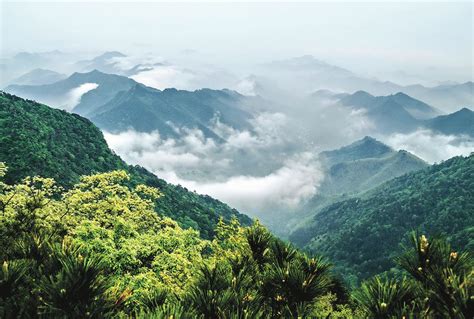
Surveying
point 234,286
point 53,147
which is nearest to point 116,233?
point 234,286

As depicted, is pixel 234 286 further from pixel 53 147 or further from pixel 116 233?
pixel 53 147

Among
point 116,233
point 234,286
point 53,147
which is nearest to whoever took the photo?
point 234,286

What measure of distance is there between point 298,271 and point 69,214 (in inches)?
1231

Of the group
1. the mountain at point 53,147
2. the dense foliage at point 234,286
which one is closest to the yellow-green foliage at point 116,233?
the dense foliage at point 234,286

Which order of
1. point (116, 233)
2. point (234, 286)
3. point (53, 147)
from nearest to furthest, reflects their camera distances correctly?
point (234, 286) < point (116, 233) < point (53, 147)

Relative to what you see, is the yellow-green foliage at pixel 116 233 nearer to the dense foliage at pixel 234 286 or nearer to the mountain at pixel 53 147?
the dense foliage at pixel 234 286

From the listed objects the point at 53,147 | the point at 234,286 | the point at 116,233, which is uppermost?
the point at 234,286

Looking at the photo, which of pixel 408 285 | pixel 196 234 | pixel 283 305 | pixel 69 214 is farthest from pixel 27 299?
pixel 196 234

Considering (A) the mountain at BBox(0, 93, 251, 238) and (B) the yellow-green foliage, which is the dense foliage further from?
(A) the mountain at BBox(0, 93, 251, 238)

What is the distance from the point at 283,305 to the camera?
19188 millimetres

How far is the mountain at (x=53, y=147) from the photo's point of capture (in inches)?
4067

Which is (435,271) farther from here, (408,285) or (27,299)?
(27,299)

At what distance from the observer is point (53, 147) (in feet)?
440

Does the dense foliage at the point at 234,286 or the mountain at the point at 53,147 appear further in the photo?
the mountain at the point at 53,147
